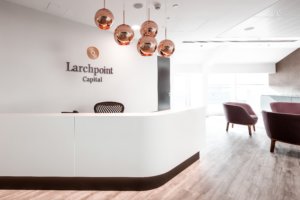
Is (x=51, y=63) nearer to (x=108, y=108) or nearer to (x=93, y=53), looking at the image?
(x=93, y=53)

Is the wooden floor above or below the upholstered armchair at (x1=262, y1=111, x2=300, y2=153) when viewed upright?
below

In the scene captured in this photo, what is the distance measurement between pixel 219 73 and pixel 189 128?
843 centimetres

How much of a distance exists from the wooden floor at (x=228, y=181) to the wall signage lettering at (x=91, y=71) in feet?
9.42

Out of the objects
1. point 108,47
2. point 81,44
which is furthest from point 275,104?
point 81,44

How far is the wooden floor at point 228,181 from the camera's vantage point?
2.77 metres

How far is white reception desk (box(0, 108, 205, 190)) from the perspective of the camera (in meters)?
2.90

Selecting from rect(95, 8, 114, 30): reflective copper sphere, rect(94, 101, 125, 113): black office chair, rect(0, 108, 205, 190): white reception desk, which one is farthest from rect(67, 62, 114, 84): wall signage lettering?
rect(0, 108, 205, 190): white reception desk

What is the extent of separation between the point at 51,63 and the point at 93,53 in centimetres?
112

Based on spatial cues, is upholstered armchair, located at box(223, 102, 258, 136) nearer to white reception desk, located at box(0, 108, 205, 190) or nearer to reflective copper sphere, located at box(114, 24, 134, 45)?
white reception desk, located at box(0, 108, 205, 190)

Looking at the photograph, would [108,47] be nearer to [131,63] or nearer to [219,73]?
[131,63]

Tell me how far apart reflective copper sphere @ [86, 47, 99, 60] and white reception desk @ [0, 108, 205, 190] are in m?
2.68

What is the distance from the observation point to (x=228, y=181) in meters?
3.21

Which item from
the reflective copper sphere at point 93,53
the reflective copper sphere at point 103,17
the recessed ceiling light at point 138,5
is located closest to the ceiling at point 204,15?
the recessed ceiling light at point 138,5

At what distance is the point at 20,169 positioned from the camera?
2.95 meters
